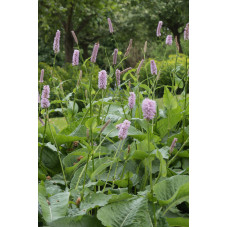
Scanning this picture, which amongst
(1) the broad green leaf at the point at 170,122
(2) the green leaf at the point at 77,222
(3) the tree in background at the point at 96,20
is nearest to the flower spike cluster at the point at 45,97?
(2) the green leaf at the point at 77,222

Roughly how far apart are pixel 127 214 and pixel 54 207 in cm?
14

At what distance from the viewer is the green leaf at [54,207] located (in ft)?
2.00

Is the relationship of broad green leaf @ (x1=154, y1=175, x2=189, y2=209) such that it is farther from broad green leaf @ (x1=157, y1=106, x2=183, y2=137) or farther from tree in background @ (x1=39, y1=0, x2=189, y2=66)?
tree in background @ (x1=39, y1=0, x2=189, y2=66)

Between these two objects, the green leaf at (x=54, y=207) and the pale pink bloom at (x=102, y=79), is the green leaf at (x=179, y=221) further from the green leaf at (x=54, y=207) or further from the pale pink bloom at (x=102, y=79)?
the pale pink bloom at (x=102, y=79)

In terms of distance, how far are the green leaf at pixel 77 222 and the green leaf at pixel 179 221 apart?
Answer: 0.45ft

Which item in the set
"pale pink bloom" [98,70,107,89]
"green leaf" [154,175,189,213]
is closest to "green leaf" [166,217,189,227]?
"green leaf" [154,175,189,213]

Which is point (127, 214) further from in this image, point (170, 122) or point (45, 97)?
point (170, 122)

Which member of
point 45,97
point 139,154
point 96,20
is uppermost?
point 96,20

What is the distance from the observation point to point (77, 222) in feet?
2.02

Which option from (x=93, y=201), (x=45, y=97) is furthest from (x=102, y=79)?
(x=93, y=201)
